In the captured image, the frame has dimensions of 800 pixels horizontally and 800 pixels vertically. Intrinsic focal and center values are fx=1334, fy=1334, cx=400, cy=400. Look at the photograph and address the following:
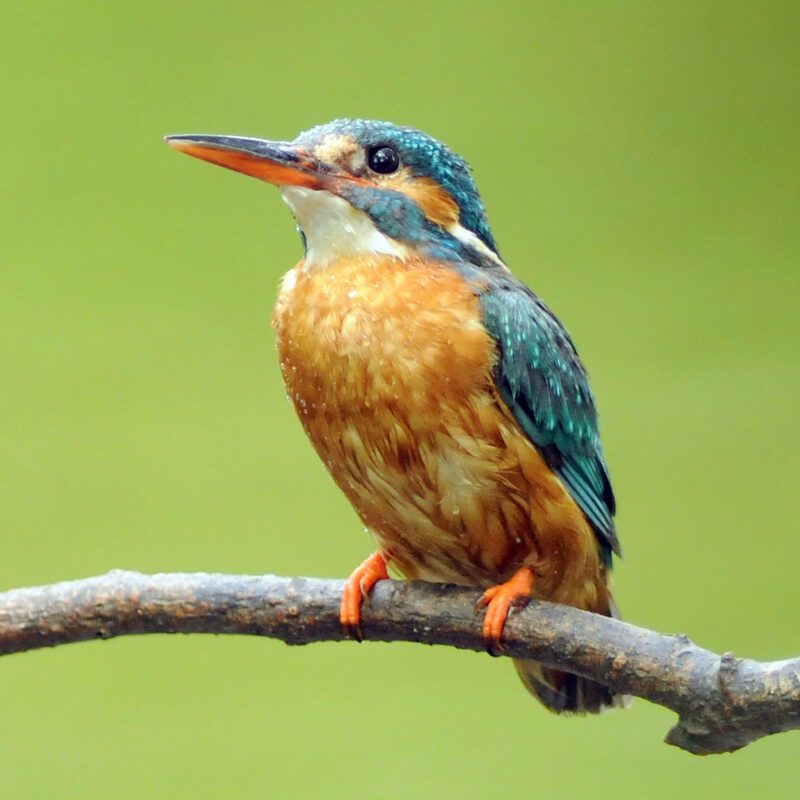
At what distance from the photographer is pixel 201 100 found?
3.20 m

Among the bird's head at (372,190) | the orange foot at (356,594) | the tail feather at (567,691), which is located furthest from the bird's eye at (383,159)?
the tail feather at (567,691)

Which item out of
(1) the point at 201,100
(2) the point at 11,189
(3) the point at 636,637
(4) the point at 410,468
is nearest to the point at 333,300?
(4) the point at 410,468

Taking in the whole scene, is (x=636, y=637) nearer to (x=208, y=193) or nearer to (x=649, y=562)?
(x=649, y=562)

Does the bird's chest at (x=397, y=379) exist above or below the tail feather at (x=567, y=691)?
above

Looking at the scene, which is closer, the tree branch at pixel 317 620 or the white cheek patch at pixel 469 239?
the tree branch at pixel 317 620

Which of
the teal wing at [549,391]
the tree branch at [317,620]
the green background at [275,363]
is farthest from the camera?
the green background at [275,363]

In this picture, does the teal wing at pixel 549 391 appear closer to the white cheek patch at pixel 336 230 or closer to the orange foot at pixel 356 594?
the white cheek patch at pixel 336 230

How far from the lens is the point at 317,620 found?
1840 millimetres

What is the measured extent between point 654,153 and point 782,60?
38 cm

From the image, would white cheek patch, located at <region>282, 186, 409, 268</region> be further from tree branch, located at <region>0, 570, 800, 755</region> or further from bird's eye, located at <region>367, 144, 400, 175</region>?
tree branch, located at <region>0, 570, 800, 755</region>

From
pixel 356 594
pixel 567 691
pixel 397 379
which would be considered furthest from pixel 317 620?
pixel 567 691

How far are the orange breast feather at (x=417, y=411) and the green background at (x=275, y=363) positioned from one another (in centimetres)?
148

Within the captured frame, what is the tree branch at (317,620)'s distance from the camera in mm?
1686

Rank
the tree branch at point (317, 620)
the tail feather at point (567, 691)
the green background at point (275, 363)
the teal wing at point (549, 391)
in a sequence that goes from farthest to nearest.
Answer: the green background at point (275, 363) < the tail feather at point (567, 691) < the teal wing at point (549, 391) < the tree branch at point (317, 620)
